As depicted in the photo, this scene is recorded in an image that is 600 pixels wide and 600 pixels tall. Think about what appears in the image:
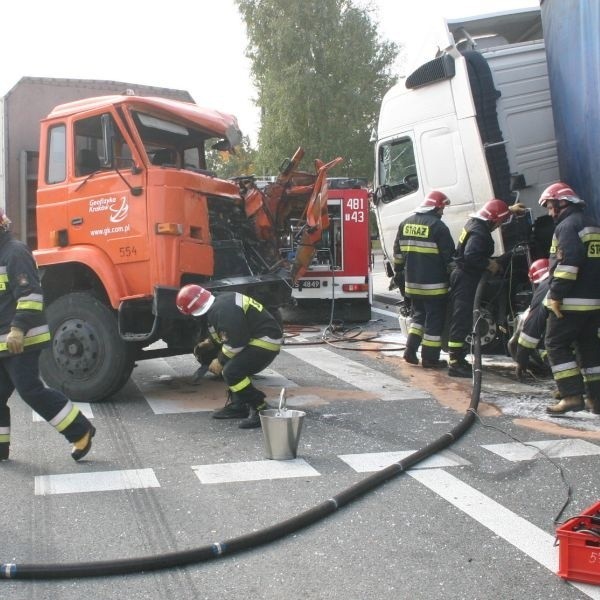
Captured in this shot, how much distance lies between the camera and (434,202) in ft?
27.2

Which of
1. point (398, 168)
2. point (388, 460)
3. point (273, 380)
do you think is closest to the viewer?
point (388, 460)

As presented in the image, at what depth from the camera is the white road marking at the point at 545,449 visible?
207 inches

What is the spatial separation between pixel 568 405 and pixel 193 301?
3193 millimetres

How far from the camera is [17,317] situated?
5070 mm

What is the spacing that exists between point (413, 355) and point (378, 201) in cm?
222

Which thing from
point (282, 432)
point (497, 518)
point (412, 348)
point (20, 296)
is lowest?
point (497, 518)

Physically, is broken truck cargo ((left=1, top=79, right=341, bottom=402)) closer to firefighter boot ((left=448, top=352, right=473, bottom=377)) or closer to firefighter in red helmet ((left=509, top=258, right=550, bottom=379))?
firefighter boot ((left=448, top=352, right=473, bottom=377))

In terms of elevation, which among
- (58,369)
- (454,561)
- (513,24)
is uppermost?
(513,24)

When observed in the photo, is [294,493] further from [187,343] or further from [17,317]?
[187,343]

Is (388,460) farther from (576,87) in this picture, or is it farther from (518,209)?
(576,87)

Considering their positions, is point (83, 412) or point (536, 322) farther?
point (536, 322)

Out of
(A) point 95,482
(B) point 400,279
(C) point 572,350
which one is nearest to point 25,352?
(A) point 95,482

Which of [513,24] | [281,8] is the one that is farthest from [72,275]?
[281,8]

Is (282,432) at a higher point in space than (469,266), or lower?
lower
